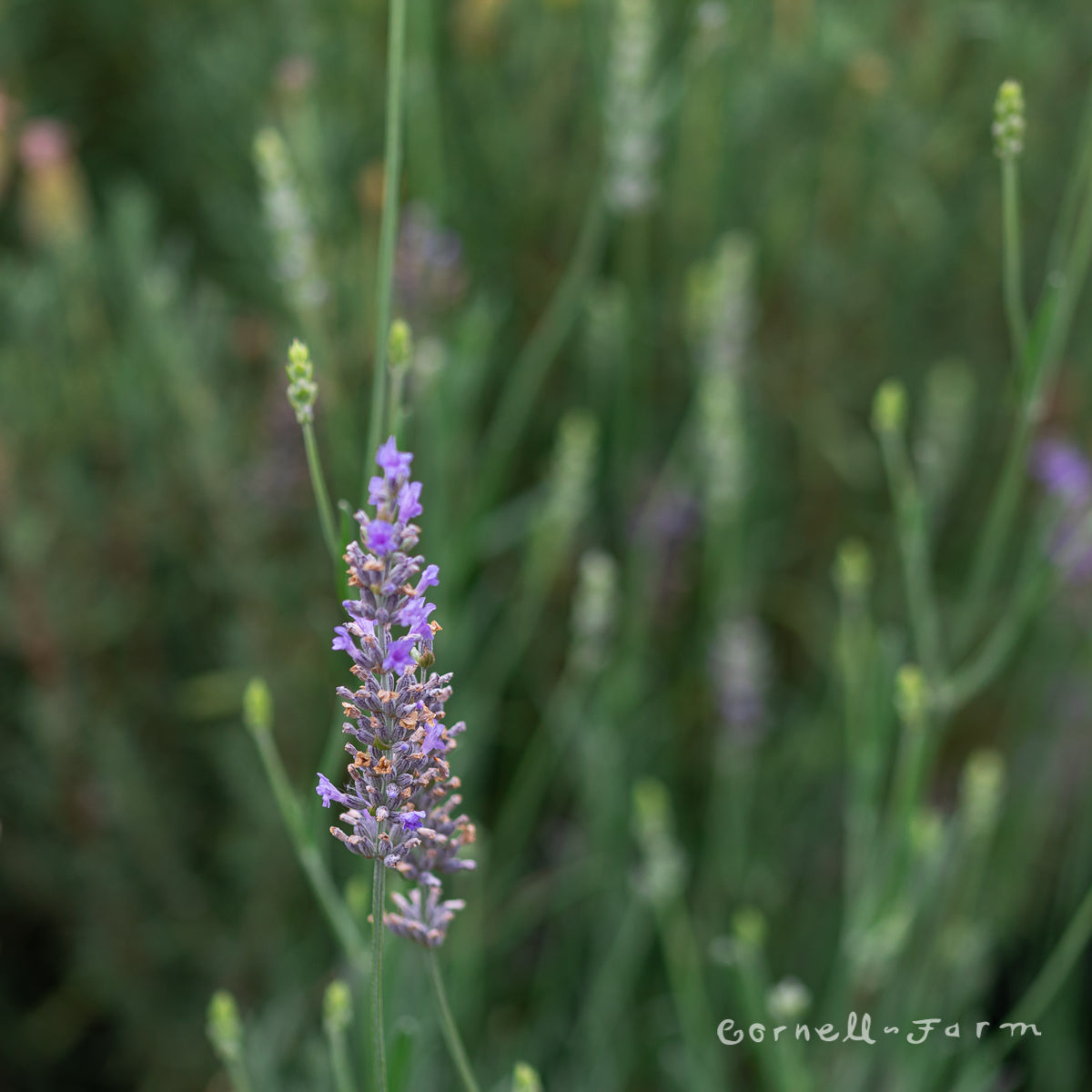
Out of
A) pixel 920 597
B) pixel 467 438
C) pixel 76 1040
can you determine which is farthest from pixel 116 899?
pixel 920 597

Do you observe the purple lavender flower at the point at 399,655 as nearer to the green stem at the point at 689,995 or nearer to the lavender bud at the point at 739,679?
the green stem at the point at 689,995

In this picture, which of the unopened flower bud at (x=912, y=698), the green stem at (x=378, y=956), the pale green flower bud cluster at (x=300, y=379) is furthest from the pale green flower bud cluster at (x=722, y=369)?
the green stem at (x=378, y=956)

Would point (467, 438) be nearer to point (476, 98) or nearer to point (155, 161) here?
point (476, 98)

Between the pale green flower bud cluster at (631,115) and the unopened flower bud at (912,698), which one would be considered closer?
the unopened flower bud at (912,698)

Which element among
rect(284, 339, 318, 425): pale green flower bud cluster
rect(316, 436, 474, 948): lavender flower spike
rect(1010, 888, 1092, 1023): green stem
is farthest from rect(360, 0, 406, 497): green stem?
rect(1010, 888, 1092, 1023): green stem

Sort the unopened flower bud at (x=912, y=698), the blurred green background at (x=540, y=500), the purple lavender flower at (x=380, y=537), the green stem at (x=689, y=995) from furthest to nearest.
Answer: the blurred green background at (x=540, y=500), the green stem at (x=689, y=995), the unopened flower bud at (x=912, y=698), the purple lavender flower at (x=380, y=537)

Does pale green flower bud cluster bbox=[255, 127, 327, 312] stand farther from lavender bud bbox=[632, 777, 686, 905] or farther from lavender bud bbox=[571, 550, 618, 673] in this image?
lavender bud bbox=[632, 777, 686, 905]
